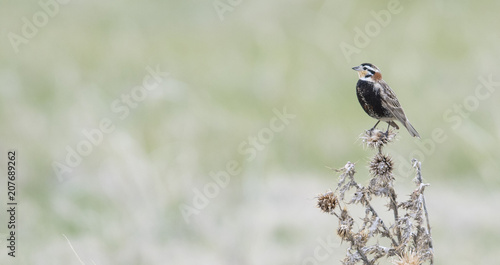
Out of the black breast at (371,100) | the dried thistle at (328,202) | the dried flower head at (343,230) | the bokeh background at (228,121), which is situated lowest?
the dried flower head at (343,230)

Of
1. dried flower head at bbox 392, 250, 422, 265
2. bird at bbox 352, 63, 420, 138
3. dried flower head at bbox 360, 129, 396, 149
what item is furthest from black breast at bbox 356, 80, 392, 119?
dried flower head at bbox 392, 250, 422, 265

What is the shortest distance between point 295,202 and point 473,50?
115 inches

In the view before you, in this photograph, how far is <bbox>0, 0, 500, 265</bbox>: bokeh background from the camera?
6895mm

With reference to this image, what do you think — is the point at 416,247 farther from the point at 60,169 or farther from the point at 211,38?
the point at 211,38

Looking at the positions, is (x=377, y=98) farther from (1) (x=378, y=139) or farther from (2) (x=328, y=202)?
(2) (x=328, y=202)

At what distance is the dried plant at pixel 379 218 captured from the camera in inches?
165

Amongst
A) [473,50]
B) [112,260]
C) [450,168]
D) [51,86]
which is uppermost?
[473,50]

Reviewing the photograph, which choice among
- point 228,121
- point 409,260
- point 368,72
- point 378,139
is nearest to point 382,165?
point 378,139

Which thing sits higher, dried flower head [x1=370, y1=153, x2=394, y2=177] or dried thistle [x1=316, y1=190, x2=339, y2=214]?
dried flower head [x1=370, y1=153, x2=394, y2=177]

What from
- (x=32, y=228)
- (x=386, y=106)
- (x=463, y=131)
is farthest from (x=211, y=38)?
(x=386, y=106)

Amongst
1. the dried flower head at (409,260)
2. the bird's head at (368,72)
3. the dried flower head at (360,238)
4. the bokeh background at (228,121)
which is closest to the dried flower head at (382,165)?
the dried flower head at (360,238)

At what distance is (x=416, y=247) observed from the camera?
4.27 meters

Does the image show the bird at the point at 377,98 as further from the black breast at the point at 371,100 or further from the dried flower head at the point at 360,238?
the dried flower head at the point at 360,238

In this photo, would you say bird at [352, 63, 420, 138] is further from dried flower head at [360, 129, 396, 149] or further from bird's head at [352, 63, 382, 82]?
dried flower head at [360, 129, 396, 149]
